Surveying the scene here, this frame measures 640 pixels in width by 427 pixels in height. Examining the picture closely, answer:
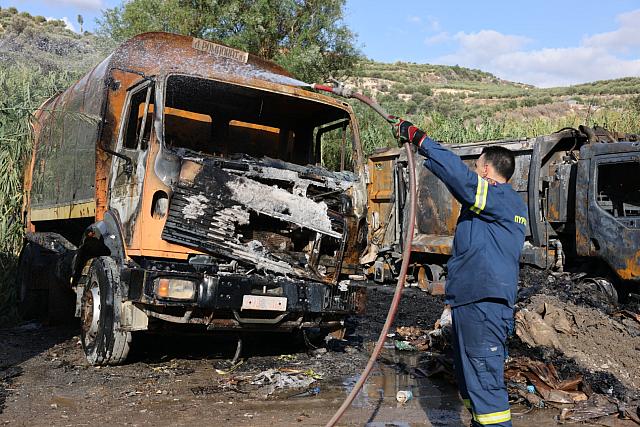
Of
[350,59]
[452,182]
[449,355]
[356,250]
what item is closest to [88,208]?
[356,250]

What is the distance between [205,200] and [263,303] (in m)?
0.95

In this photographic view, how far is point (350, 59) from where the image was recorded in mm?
19141

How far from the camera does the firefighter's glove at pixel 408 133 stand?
11.4ft

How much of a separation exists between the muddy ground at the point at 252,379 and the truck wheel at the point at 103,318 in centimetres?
17

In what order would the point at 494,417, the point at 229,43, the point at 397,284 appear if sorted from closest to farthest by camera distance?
the point at 494,417 → the point at 397,284 → the point at 229,43

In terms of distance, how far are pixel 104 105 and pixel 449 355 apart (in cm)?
415

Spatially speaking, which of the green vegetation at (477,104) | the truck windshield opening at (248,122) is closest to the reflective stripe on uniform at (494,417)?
the truck windshield opening at (248,122)

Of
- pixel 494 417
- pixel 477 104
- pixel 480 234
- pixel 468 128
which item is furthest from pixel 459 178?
pixel 477 104

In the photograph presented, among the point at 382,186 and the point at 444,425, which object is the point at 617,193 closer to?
the point at 382,186

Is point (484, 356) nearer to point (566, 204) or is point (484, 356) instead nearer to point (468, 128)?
point (566, 204)

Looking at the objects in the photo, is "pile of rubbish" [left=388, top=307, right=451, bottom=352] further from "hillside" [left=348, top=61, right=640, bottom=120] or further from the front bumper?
"hillside" [left=348, top=61, right=640, bottom=120]

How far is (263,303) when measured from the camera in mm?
5148

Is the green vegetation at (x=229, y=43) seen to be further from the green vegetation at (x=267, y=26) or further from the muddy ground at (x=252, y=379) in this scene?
the muddy ground at (x=252, y=379)

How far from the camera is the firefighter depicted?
332 cm
